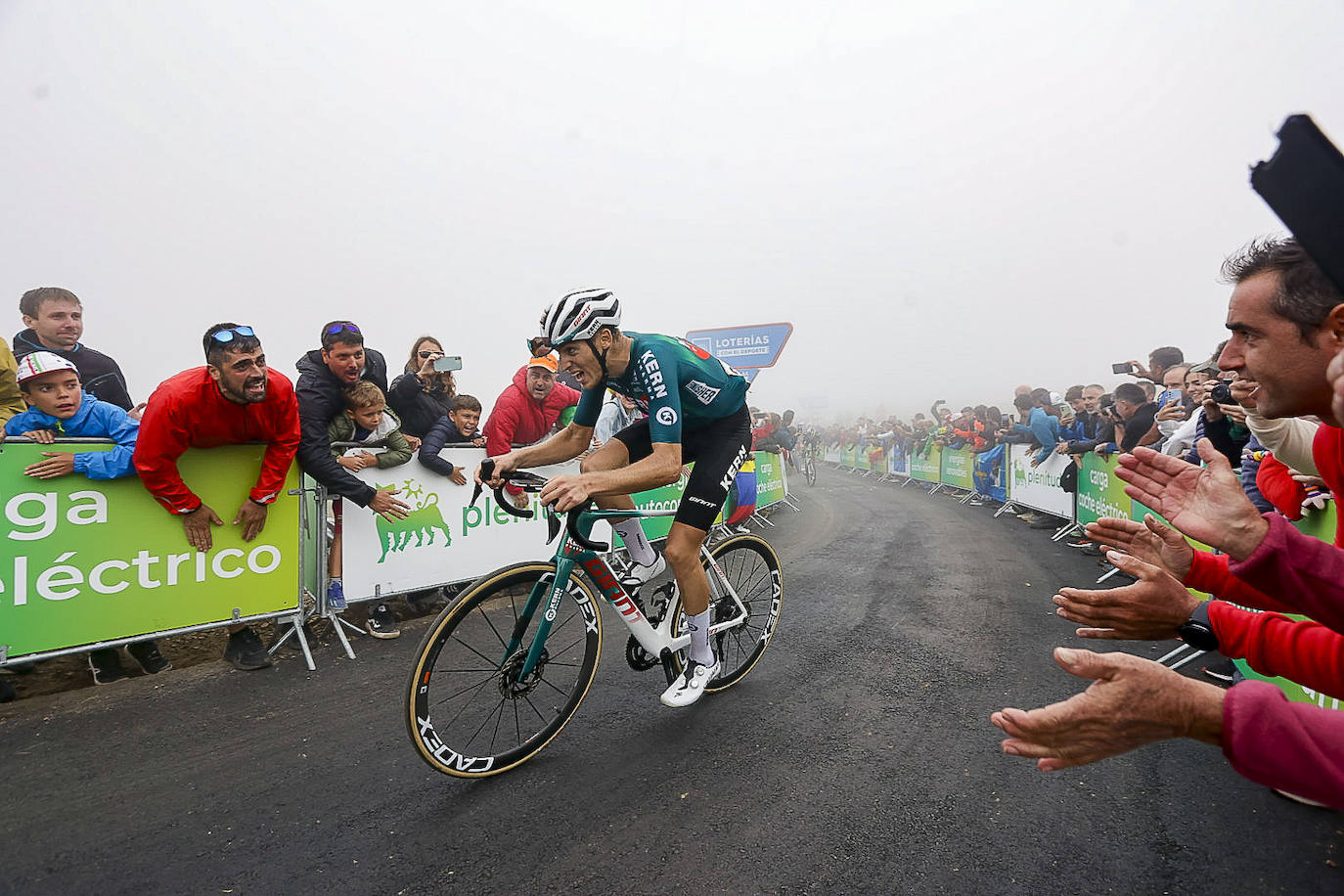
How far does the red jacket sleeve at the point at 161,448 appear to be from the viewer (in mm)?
3787

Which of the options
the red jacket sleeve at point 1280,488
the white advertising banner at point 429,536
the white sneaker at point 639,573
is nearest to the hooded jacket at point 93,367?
the white advertising banner at point 429,536

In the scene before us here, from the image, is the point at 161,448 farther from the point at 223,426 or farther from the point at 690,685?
the point at 690,685

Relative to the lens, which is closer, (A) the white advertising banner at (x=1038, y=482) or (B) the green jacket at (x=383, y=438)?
(B) the green jacket at (x=383, y=438)

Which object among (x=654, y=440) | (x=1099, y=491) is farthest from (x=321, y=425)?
(x=1099, y=491)

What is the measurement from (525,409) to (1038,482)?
30.3 ft

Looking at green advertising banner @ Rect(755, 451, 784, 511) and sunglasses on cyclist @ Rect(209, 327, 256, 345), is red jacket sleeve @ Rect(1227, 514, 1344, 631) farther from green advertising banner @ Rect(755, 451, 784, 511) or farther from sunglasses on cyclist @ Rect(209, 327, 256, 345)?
green advertising banner @ Rect(755, 451, 784, 511)

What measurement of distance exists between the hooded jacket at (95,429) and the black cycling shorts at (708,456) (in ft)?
10.0

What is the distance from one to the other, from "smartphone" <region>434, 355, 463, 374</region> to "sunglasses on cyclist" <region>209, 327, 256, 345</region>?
2.15 metres

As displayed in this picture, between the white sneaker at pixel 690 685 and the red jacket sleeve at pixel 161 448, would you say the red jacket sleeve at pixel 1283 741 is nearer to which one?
the white sneaker at pixel 690 685

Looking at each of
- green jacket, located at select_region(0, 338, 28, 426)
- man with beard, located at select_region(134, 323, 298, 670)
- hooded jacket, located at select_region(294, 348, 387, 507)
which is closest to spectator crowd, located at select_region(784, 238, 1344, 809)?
man with beard, located at select_region(134, 323, 298, 670)

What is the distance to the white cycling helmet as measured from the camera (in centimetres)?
294

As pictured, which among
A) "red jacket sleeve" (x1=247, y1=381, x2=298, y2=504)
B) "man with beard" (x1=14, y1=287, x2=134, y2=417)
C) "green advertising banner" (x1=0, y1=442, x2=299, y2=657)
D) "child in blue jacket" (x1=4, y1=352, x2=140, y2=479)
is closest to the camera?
"green advertising banner" (x1=0, y1=442, x2=299, y2=657)

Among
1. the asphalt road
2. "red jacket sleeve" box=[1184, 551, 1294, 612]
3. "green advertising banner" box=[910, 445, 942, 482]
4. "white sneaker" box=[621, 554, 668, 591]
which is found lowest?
"green advertising banner" box=[910, 445, 942, 482]

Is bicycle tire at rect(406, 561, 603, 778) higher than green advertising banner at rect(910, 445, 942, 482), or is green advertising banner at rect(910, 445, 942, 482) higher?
bicycle tire at rect(406, 561, 603, 778)
